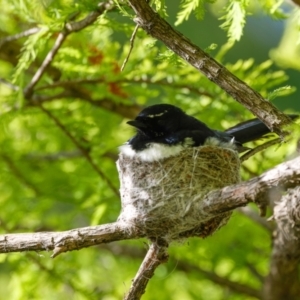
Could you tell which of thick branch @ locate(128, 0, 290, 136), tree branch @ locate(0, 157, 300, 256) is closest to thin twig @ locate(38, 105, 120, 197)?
tree branch @ locate(0, 157, 300, 256)

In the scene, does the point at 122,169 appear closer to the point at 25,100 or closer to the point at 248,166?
the point at 25,100

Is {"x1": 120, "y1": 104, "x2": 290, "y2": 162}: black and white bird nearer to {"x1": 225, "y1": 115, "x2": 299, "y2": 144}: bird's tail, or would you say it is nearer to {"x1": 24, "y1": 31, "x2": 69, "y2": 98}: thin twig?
{"x1": 225, "y1": 115, "x2": 299, "y2": 144}: bird's tail

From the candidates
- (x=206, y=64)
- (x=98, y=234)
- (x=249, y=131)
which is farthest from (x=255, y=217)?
(x=206, y=64)

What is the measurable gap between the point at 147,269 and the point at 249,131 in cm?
82

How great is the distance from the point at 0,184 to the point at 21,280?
558 mm

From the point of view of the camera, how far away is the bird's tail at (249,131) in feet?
8.45

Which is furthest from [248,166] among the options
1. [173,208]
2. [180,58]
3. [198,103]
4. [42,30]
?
[180,58]

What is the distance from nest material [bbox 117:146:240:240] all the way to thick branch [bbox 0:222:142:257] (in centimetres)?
13

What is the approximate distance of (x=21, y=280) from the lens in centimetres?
310

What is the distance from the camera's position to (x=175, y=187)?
246 cm

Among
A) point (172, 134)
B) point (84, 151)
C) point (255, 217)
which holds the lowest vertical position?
point (255, 217)

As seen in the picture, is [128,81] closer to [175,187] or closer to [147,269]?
[175,187]

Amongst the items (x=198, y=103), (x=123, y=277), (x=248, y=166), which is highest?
(x=198, y=103)

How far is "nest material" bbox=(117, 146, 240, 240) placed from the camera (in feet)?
7.16
